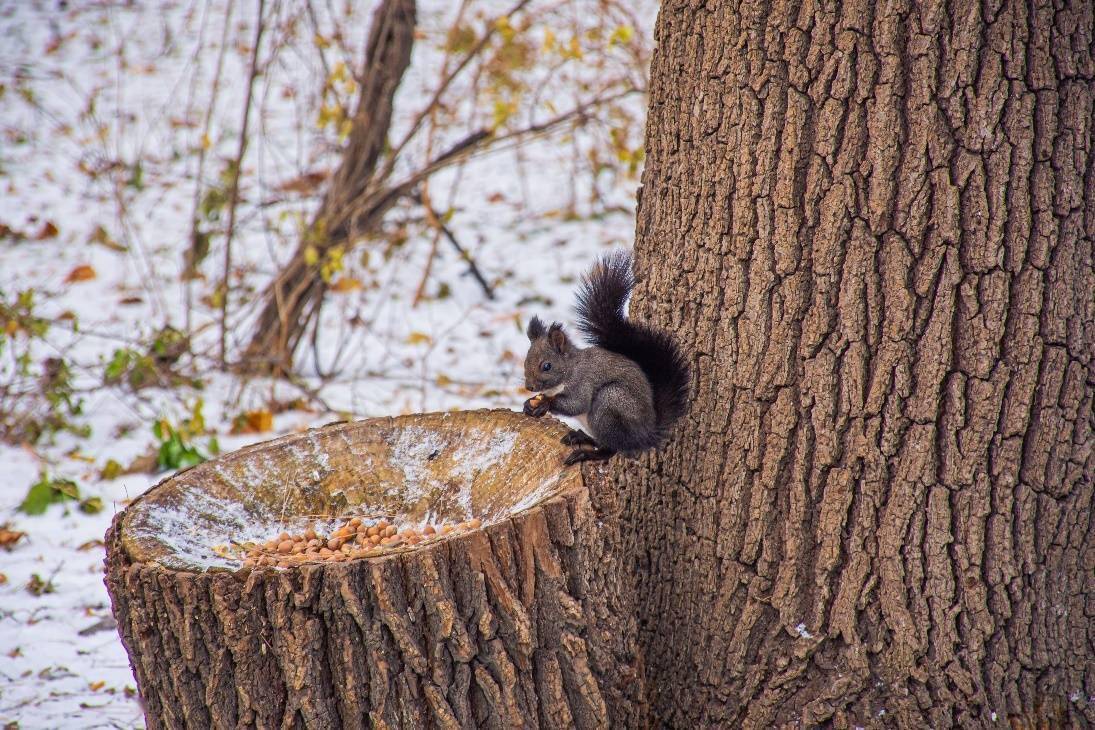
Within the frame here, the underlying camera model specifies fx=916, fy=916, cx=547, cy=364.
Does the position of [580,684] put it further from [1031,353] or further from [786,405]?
[1031,353]

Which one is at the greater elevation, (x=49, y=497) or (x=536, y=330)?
(x=536, y=330)

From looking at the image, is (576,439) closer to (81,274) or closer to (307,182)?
(307,182)

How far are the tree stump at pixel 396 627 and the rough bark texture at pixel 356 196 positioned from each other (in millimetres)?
2477

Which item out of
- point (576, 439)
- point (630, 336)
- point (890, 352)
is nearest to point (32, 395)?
point (576, 439)

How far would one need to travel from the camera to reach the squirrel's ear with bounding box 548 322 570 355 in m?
2.39

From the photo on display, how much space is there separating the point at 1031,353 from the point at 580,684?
102 centimetres

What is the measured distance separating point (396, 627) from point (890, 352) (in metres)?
1.01

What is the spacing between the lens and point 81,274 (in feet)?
17.0

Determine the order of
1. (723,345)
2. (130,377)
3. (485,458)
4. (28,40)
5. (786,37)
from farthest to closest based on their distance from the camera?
1. (28,40)
2. (130,377)
3. (485,458)
4. (723,345)
5. (786,37)

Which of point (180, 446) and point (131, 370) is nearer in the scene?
point (180, 446)

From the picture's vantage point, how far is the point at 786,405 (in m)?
1.77

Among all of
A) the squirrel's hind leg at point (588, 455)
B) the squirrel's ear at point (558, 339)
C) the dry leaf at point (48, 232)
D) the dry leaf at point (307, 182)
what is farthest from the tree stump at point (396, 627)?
the dry leaf at point (48, 232)

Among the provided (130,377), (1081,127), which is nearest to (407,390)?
(130,377)

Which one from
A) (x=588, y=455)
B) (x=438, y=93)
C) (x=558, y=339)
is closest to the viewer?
(x=588, y=455)
